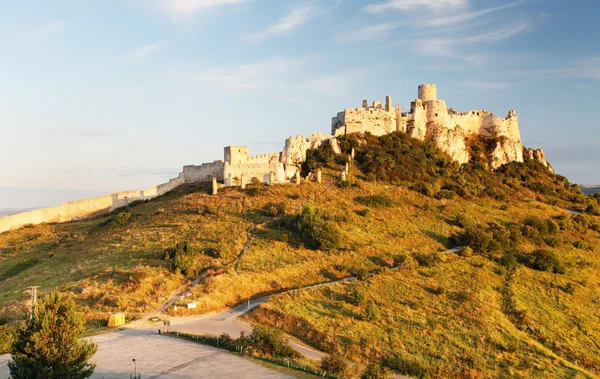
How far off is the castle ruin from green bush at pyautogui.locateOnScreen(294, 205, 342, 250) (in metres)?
13.4

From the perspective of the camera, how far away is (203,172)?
66.7 m

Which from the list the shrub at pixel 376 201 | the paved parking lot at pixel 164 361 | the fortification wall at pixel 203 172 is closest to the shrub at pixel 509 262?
the shrub at pixel 376 201

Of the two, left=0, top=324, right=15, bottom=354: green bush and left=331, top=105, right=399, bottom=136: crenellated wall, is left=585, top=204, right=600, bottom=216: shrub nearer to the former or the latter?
left=331, top=105, right=399, bottom=136: crenellated wall

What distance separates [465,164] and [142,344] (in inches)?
2320

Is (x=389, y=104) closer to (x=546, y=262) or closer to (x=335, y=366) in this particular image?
(x=546, y=262)

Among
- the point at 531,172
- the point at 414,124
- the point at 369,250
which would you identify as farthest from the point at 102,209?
the point at 531,172

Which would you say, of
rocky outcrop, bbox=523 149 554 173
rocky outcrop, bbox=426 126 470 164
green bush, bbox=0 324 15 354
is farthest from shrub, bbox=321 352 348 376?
rocky outcrop, bbox=523 149 554 173

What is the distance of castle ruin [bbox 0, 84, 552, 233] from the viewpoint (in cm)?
5897

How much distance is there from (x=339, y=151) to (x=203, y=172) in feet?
60.7

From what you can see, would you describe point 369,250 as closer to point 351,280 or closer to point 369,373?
point 351,280

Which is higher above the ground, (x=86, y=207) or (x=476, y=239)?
(x=86, y=207)

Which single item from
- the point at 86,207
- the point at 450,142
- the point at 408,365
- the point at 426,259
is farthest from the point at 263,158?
the point at 408,365

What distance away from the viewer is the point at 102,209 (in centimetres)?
6519

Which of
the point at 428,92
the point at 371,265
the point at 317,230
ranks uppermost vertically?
the point at 428,92
